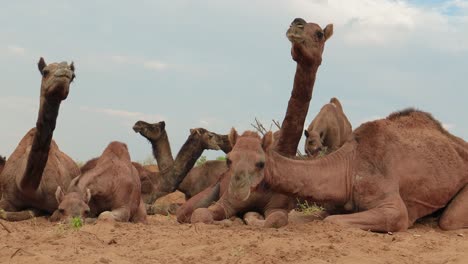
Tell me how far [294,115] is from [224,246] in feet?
11.4

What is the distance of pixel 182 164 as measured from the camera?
1442cm

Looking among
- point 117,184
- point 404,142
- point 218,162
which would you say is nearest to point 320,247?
point 404,142

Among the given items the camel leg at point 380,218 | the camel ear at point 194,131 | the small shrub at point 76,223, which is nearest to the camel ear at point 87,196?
the small shrub at point 76,223

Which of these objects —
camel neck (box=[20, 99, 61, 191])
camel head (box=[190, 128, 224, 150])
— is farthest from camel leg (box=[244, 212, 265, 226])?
camel head (box=[190, 128, 224, 150])

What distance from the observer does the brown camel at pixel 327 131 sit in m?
11.8

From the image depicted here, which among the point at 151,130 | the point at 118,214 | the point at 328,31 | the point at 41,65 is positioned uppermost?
the point at 328,31

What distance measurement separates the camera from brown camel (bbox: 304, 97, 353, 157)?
1176cm

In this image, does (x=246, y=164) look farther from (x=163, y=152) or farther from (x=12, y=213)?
(x=163, y=152)

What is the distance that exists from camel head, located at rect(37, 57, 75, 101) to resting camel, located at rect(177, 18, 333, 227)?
7.58ft

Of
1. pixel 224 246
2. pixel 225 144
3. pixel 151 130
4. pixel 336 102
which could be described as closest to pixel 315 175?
pixel 224 246

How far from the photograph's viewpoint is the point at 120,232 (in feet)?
23.5

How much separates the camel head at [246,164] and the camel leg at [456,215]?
95.5 inches

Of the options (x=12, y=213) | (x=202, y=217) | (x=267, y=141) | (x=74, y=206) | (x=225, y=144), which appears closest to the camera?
(x=267, y=141)

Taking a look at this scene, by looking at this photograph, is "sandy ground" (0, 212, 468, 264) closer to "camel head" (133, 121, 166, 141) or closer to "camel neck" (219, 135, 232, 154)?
"camel neck" (219, 135, 232, 154)
